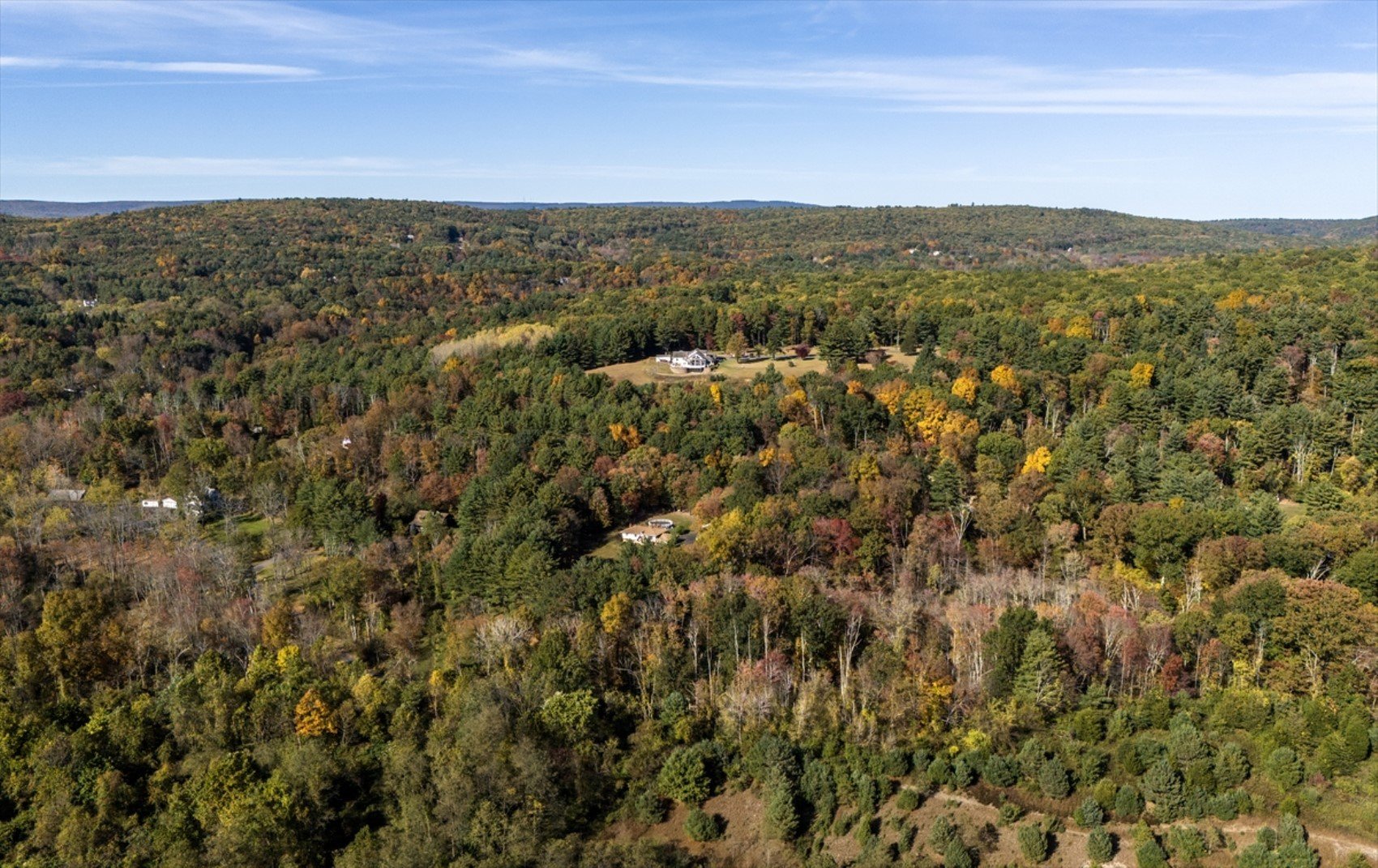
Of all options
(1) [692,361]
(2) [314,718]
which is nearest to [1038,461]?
(1) [692,361]

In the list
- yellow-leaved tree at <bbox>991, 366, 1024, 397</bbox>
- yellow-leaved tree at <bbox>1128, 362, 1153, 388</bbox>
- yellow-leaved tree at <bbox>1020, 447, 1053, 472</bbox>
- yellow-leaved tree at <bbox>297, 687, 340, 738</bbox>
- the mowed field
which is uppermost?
yellow-leaved tree at <bbox>1128, 362, 1153, 388</bbox>

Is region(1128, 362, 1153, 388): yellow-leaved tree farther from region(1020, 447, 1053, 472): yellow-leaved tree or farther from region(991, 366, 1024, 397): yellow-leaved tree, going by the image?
region(1020, 447, 1053, 472): yellow-leaved tree

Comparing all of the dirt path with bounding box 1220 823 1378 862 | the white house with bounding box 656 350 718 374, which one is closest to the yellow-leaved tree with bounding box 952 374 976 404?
the white house with bounding box 656 350 718 374

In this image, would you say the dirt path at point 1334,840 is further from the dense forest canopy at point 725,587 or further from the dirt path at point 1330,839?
the dense forest canopy at point 725,587

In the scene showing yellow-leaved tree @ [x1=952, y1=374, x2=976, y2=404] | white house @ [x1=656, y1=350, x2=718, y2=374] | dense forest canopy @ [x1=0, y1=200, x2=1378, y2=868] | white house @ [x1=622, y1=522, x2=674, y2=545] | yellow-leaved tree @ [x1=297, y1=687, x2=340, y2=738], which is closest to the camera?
dense forest canopy @ [x1=0, y1=200, x2=1378, y2=868]

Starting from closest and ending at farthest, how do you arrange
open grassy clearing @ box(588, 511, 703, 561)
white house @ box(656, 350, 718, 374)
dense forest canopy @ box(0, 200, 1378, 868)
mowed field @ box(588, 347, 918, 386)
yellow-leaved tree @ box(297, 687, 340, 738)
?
dense forest canopy @ box(0, 200, 1378, 868), yellow-leaved tree @ box(297, 687, 340, 738), open grassy clearing @ box(588, 511, 703, 561), mowed field @ box(588, 347, 918, 386), white house @ box(656, 350, 718, 374)

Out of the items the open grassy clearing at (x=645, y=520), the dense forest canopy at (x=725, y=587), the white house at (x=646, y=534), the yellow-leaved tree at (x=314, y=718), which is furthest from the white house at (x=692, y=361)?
the yellow-leaved tree at (x=314, y=718)

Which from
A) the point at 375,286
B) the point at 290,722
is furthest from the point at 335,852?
the point at 375,286
